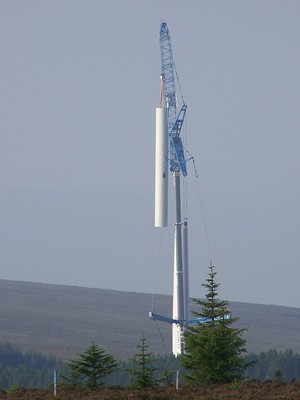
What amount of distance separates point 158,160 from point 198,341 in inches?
2887

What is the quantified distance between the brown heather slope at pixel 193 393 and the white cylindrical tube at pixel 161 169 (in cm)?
7669

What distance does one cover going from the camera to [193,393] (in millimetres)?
49312

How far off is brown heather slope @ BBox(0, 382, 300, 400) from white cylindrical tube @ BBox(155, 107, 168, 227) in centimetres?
7669

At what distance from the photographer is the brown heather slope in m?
47.1

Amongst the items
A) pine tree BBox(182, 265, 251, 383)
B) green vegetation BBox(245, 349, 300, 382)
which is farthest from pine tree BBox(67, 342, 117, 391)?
green vegetation BBox(245, 349, 300, 382)

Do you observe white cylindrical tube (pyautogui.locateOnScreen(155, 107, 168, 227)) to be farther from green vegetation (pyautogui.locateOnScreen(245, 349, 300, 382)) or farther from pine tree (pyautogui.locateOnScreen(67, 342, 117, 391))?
pine tree (pyautogui.locateOnScreen(67, 342, 117, 391))

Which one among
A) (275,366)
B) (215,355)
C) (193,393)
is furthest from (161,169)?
(193,393)

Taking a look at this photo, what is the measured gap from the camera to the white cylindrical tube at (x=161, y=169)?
130 meters

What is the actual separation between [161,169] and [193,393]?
8422 cm

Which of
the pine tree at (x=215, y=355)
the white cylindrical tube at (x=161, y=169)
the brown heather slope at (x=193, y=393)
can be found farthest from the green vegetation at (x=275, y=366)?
the brown heather slope at (x=193, y=393)

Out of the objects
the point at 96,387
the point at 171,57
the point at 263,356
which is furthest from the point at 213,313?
the point at 263,356

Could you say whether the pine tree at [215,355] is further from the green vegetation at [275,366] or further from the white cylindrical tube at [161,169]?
the green vegetation at [275,366]

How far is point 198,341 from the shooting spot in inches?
2381

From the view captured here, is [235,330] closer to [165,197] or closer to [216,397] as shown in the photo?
[216,397]
